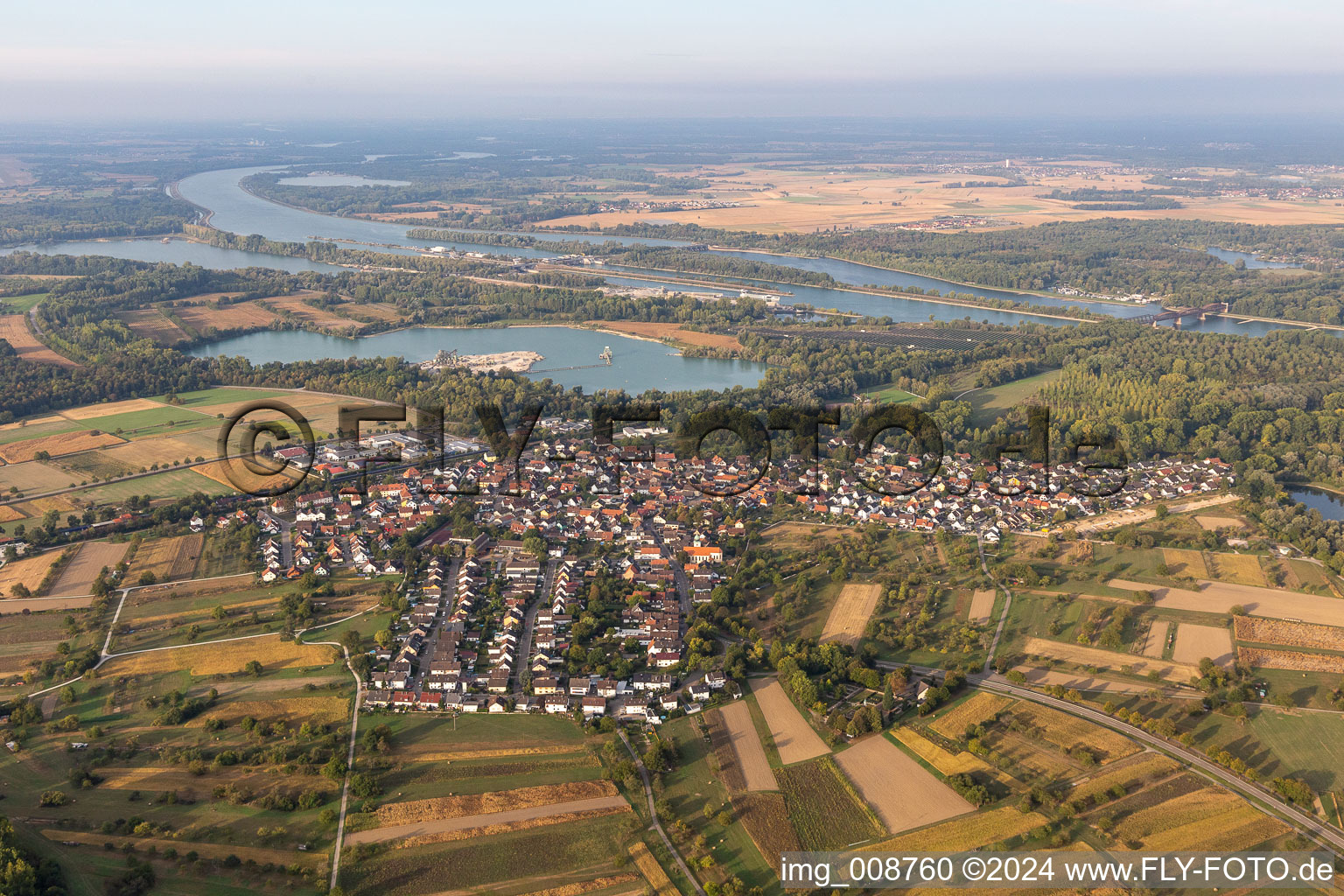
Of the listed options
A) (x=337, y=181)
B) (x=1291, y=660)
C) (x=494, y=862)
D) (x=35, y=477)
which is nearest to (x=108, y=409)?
(x=35, y=477)

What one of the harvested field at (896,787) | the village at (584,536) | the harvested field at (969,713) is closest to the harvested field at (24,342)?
the village at (584,536)

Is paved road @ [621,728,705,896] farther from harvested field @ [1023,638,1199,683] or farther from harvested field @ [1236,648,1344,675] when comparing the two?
harvested field @ [1236,648,1344,675]

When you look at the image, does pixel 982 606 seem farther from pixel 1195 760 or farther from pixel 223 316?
pixel 223 316

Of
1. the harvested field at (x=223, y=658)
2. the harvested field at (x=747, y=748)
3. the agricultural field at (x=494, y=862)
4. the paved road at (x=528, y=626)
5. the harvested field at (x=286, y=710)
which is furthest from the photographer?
the harvested field at (x=223, y=658)

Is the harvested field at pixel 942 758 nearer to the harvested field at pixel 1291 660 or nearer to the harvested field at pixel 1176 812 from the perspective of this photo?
the harvested field at pixel 1176 812

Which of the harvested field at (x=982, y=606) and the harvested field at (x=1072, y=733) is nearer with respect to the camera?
the harvested field at (x=1072, y=733)

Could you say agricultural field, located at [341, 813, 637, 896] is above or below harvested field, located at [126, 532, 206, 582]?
below

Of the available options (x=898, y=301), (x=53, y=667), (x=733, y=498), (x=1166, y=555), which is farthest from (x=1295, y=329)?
(x=53, y=667)

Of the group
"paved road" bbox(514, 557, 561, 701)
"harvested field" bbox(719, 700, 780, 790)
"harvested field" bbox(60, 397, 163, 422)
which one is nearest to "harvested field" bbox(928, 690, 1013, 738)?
"harvested field" bbox(719, 700, 780, 790)
